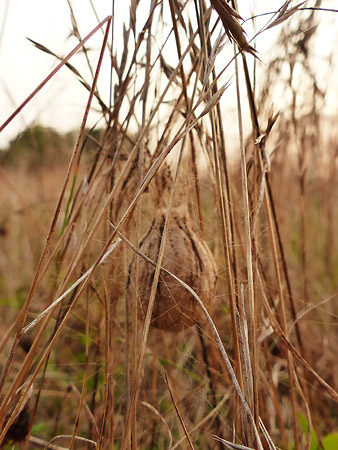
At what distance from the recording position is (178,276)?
0.59 meters

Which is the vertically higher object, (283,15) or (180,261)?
(283,15)

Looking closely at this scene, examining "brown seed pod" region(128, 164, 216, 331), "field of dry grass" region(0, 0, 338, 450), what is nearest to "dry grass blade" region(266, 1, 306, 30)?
"field of dry grass" region(0, 0, 338, 450)

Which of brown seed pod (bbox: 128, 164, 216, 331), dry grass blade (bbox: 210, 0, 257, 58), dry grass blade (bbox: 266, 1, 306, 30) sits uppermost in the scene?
dry grass blade (bbox: 266, 1, 306, 30)

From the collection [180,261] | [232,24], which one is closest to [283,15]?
[232,24]

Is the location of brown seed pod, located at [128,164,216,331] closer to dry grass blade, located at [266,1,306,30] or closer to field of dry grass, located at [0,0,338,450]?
field of dry grass, located at [0,0,338,450]

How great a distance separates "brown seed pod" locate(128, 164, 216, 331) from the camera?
59 centimetres

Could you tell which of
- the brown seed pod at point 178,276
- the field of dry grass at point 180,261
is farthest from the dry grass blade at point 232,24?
the brown seed pod at point 178,276

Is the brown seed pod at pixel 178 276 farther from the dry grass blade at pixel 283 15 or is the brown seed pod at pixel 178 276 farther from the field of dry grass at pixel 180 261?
the dry grass blade at pixel 283 15

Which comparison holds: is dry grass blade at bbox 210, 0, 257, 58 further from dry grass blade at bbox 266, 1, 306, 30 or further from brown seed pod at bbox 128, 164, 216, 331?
brown seed pod at bbox 128, 164, 216, 331

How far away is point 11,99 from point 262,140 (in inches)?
21.6

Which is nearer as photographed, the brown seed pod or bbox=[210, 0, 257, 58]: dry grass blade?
bbox=[210, 0, 257, 58]: dry grass blade

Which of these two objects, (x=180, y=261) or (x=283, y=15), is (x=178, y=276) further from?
(x=283, y=15)

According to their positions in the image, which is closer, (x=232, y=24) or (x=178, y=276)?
(x=232, y=24)

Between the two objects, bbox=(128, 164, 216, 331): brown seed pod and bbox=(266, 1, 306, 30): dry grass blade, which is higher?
bbox=(266, 1, 306, 30): dry grass blade
